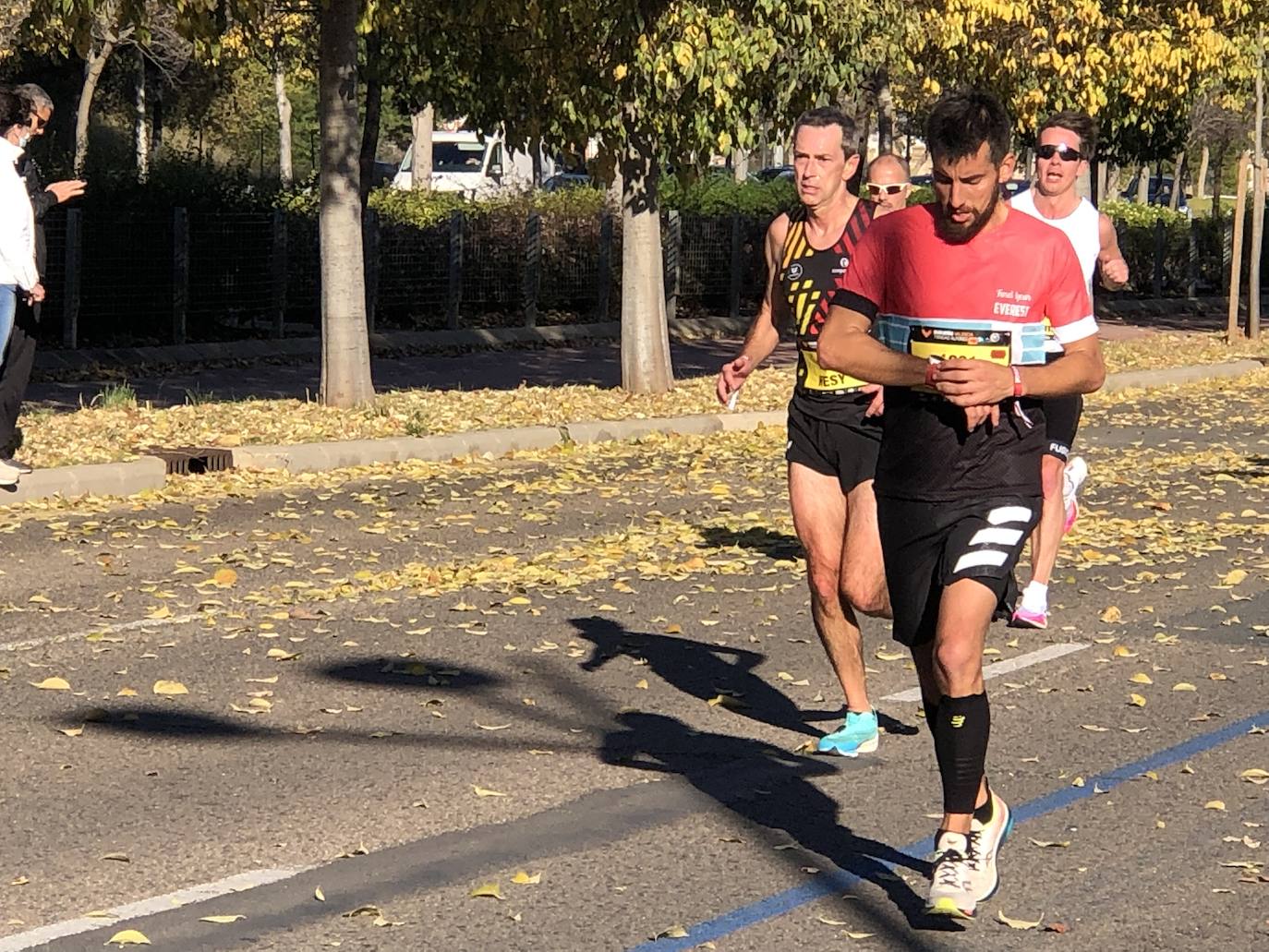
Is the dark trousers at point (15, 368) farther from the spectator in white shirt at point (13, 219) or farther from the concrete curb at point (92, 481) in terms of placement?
the concrete curb at point (92, 481)

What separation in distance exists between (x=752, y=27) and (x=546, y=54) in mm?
1760

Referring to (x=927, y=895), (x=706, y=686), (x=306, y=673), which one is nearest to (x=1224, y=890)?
(x=927, y=895)

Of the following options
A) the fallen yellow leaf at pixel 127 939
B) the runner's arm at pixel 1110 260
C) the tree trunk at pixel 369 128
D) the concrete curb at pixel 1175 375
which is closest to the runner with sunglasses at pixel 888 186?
the runner's arm at pixel 1110 260

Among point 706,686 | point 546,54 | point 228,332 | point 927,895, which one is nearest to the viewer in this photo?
point 927,895

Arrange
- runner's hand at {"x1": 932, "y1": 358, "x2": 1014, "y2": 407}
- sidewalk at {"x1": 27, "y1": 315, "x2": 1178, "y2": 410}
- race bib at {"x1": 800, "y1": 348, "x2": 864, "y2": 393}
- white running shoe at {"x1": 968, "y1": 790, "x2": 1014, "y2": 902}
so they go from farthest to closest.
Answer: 1. sidewalk at {"x1": 27, "y1": 315, "x2": 1178, "y2": 410}
2. race bib at {"x1": 800, "y1": 348, "x2": 864, "y2": 393}
3. white running shoe at {"x1": 968, "y1": 790, "x2": 1014, "y2": 902}
4. runner's hand at {"x1": 932, "y1": 358, "x2": 1014, "y2": 407}

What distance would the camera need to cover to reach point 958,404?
530cm

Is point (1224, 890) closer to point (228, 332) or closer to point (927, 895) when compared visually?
point (927, 895)

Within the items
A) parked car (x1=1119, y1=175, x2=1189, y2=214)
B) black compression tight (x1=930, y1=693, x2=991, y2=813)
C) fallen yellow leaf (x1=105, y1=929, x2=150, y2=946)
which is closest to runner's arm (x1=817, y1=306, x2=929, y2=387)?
black compression tight (x1=930, y1=693, x2=991, y2=813)

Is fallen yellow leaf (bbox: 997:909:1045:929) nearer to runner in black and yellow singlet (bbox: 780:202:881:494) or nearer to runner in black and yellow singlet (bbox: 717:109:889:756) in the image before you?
runner in black and yellow singlet (bbox: 717:109:889:756)

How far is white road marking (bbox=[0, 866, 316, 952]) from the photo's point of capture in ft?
16.8

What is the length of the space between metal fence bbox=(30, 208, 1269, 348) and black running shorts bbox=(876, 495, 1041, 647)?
1806 cm

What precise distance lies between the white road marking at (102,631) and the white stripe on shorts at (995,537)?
456 cm

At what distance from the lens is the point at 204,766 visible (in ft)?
22.5

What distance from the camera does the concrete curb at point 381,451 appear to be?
516 inches
